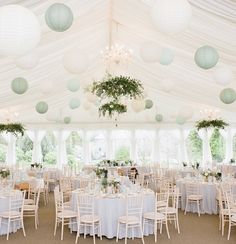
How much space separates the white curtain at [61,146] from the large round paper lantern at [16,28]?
15239mm

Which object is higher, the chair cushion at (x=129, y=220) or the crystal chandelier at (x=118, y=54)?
the crystal chandelier at (x=118, y=54)

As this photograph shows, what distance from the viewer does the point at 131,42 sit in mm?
10281

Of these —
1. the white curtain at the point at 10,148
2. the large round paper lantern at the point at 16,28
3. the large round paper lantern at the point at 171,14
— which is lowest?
the white curtain at the point at 10,148

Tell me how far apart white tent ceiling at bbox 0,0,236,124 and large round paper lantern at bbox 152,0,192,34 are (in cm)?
113

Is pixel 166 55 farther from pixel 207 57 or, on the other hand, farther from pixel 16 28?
pixel 16 28

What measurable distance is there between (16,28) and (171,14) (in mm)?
1772

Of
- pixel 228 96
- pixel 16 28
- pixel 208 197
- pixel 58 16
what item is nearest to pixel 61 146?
pixel 208 197

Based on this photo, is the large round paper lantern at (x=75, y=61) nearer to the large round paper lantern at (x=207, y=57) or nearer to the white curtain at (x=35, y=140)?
the large round paper lantern at (x=207, y=57)

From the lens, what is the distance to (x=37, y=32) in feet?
12.0

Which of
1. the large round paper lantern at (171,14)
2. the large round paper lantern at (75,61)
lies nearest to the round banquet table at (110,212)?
the large round paper lantern at (75,61)

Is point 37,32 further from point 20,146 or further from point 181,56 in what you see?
point 20,146

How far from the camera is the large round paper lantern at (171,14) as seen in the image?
4.04 m

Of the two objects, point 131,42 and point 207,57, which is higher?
point 131,42

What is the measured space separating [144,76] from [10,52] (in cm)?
952
